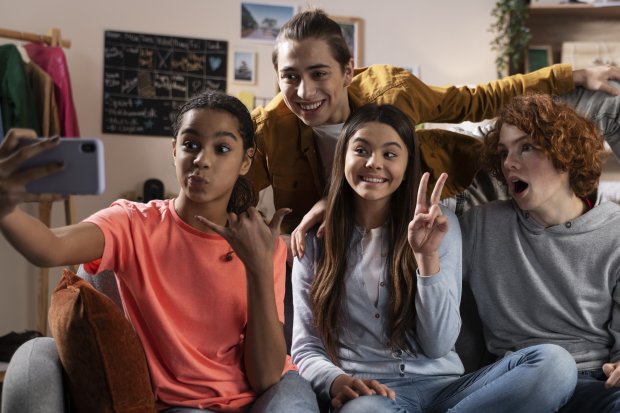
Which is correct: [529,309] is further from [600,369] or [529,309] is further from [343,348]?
[343,348]

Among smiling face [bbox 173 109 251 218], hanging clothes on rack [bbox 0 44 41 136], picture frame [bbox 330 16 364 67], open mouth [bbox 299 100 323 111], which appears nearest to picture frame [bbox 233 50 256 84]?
picture frame [bbox 330 16 364 67]

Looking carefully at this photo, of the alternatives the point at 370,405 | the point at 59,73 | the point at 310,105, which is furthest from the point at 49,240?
the point at 59,73

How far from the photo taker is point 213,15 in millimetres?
4383

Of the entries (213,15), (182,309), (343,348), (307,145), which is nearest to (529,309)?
(343,348)

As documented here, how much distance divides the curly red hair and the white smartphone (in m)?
1.21

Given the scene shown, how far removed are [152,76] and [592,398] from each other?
330 cm

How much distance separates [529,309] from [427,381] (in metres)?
0.35

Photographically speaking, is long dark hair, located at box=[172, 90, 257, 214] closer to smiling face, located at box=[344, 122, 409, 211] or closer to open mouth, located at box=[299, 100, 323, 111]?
smiling face, located at box=[344, 122, 409, 211]

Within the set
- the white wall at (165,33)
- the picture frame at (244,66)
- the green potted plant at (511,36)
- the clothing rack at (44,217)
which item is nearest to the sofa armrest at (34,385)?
the clothing rack at (44,217)

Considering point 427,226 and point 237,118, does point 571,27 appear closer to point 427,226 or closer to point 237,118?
point 427,226

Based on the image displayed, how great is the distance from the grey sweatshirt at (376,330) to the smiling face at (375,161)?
0.13 metres

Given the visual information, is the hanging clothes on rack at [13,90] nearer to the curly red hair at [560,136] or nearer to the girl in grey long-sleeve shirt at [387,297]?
the girl in grey long-sleeve shirt at [387,297]

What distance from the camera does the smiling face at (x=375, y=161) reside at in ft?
6.02

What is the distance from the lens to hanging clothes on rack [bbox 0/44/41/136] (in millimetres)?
3672
